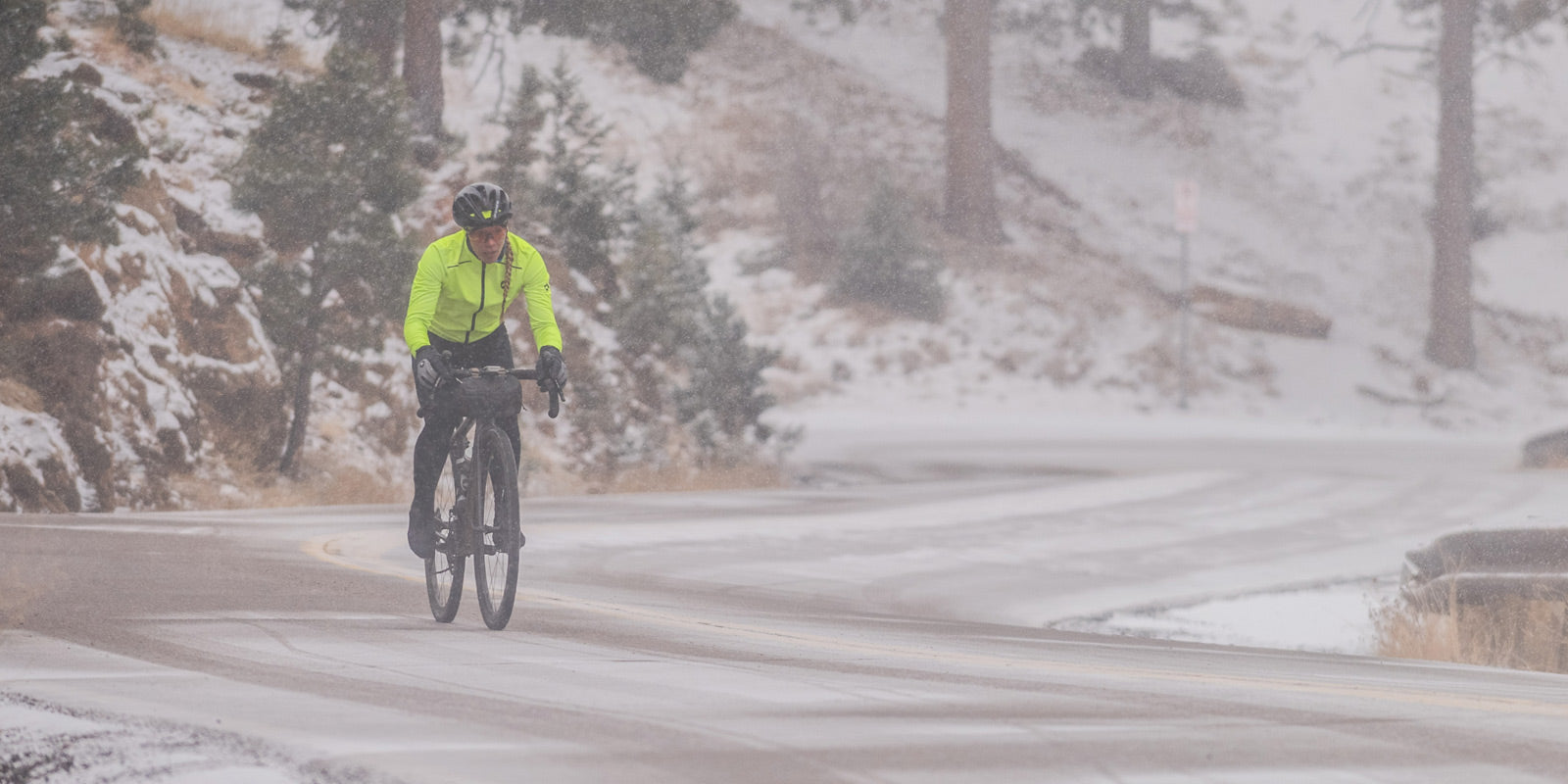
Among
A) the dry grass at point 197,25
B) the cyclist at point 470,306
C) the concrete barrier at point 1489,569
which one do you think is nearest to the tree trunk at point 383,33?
the dry grass at point 197,25

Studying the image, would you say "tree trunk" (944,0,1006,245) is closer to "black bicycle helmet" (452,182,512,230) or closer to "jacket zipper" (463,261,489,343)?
"jacket zipper" (463,261,489,343)

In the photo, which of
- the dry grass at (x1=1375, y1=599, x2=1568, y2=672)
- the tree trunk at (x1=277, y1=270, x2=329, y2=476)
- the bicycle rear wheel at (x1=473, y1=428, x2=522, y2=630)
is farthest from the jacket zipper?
the tree trunk at (x1=277, y1=270, x2=329, y2=476)

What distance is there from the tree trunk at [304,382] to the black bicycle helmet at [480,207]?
11.6m

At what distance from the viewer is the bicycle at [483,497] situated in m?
8.27

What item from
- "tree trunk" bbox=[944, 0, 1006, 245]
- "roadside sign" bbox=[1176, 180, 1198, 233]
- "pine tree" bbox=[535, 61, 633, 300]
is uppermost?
"tree trunk" bbox=[944, 0, 1006, 245]

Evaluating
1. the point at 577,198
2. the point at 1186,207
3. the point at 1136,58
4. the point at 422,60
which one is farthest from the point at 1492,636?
the point at 1136,58

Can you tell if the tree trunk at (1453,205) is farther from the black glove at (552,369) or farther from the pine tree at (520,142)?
the black glove at (552,369)

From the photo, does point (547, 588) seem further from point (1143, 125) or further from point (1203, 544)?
point (1143, 125)

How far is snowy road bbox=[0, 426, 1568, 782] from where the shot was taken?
531cm

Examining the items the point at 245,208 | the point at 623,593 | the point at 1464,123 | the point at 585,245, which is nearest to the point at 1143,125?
the point at 1464,123

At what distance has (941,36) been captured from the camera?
2131 inches

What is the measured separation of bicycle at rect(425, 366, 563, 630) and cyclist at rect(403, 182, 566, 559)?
0.34 ft

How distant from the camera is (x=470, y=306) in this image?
8461 millimetres

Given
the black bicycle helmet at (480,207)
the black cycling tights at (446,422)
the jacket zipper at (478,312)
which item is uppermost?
the black bicycle helmet at (480,207)
